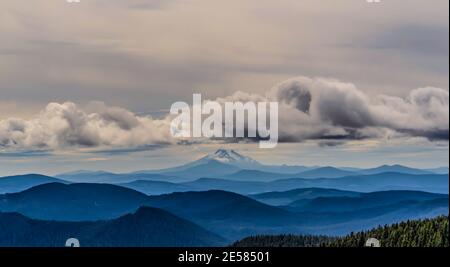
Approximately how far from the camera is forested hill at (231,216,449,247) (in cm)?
3092

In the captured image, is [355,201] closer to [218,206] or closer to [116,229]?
[218,206]

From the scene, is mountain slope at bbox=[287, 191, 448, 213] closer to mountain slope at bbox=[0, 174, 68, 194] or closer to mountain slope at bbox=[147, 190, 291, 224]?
mountain slope at bbox=[147, 190, 291, 224]

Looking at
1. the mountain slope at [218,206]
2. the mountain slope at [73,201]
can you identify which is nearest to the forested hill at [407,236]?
the mountain slope at [218,206]

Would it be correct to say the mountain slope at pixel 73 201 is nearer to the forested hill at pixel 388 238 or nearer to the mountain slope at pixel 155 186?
the mountain slope at pixel 155 186

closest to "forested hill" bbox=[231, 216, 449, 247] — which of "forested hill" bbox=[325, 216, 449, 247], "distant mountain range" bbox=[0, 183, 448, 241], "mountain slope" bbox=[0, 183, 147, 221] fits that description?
"forested hill" bbox=[325, 216, 449, 247]

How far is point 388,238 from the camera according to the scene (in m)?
31.5

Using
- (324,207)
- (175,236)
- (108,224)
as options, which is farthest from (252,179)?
(108,224)

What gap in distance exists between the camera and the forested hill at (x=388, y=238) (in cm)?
3092

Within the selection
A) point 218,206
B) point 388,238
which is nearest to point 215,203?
point 218,206

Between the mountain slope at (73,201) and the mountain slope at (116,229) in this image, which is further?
the mountain slope at (116,229)
